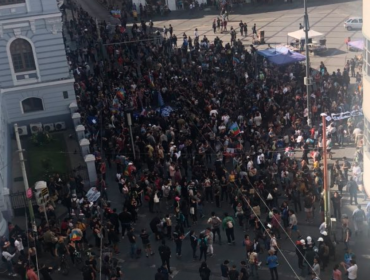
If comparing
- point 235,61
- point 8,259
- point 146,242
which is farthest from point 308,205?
point 235,61

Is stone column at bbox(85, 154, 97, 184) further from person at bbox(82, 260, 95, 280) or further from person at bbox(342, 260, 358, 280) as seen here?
person at bbox(342, 260, 358, 280)

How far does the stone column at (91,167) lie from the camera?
36.0m

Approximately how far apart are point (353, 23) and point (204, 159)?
99.2 feet

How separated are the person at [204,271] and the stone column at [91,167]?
11.2m

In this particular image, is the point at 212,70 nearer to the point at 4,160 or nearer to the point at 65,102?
the point at 65,102

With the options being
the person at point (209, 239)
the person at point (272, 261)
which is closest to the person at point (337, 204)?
the person at point (272, 261)

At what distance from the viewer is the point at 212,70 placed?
49.8 m

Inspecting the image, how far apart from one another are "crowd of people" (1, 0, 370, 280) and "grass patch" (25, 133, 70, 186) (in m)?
1.94

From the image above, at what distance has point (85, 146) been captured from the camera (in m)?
38.5

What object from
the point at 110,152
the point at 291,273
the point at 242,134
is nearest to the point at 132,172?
the point at 110,152

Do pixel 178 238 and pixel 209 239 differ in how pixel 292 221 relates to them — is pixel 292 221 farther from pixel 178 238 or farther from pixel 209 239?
pixel 178 238

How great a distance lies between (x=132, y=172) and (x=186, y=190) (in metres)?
3.88

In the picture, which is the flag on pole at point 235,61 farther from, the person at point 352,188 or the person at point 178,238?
the person at point 178,238

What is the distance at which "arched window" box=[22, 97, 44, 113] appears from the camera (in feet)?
145
